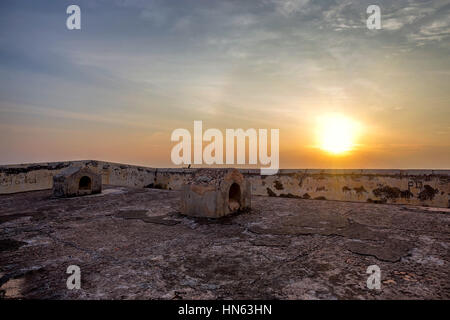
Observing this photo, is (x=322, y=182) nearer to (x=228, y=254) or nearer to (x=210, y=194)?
(x=210, y=194)

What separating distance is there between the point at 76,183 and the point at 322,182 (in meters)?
7.45

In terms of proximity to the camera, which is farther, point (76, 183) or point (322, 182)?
point (76, 183)

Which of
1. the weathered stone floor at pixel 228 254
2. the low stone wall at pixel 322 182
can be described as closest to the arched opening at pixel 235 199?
the weathered stone floor at pixel 228 254

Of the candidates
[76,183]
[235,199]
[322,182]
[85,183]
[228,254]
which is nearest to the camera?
[228,254]

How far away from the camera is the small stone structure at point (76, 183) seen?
292 inches

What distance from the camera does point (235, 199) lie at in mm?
5391

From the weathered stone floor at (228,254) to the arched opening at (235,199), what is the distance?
31cm

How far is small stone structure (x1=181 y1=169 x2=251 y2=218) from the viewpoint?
4676 millimetres

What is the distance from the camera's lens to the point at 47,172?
9.75 metres

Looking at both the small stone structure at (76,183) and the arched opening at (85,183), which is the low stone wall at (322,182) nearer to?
the arched opening at (85,183)

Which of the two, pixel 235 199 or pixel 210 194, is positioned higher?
pixel 210 194

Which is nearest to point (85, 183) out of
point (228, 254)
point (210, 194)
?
point (210, 194)
